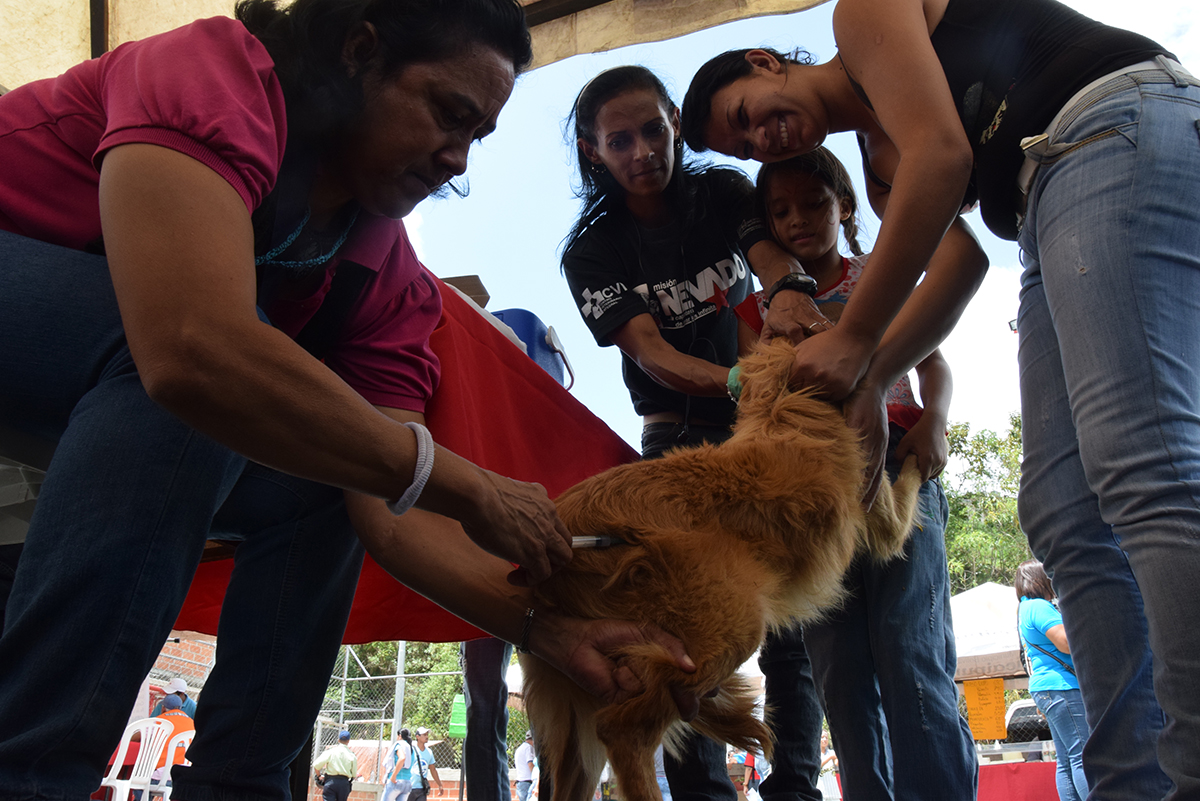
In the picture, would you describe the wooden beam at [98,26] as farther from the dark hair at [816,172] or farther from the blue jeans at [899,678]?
the blue jeans at [899,678]

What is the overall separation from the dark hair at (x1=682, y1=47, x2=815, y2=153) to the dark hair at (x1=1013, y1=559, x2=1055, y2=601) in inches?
175

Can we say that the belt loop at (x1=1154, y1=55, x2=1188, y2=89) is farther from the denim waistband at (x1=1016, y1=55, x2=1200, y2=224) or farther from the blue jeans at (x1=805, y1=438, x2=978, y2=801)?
the blue jeans at (x1=805, y1=438, x2=978, y2=801)

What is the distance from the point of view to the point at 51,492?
40.1 inches

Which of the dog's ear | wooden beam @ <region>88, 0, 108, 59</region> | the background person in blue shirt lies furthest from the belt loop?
wooden beam @ <region>88, 0, 108, 59</region>

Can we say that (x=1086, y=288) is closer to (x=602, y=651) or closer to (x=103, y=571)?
(x=602, y=651)

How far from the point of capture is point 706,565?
1.34 m

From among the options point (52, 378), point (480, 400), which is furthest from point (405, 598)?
point (52, 378)

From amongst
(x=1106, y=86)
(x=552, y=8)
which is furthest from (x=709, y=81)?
(x=552, y=8)

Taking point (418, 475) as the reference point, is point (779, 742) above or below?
below

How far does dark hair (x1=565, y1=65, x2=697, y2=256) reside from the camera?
2.41 meters

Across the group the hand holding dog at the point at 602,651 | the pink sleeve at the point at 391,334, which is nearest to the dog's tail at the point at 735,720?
the hand holding dog at the point at 602,651

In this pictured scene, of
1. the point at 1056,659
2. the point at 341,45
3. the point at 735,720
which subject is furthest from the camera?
the point at 1056,659

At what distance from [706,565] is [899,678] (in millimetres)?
669

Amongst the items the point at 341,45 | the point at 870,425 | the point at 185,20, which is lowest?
the point at 870,425
